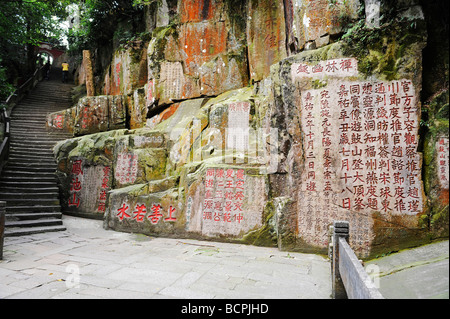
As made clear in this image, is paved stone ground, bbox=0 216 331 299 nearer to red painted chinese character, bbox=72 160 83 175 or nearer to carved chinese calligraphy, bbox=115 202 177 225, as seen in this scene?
carved chinese calligraphy, bbox=115 202 177 225

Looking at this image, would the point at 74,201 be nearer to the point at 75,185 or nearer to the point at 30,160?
the point at 75,185

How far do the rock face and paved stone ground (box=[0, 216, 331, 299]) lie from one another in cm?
76

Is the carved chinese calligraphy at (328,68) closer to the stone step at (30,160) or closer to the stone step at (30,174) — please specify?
the stone step at (30,174)

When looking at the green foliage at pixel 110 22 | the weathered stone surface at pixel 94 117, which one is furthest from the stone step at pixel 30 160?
the green foliage at pixel 110 22

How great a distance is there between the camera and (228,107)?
7965mm

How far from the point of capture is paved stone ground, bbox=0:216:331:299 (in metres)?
3.33

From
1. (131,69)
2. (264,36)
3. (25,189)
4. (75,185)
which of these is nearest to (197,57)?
(264,36)

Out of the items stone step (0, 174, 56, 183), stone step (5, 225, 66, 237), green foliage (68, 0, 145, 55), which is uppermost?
green foliage (68, 0, 145, 55)

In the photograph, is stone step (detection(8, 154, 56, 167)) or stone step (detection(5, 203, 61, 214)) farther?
stone step (detection(8, 154, 56, 167))

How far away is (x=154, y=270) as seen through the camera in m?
4.18

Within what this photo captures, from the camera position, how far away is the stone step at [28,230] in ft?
21.3

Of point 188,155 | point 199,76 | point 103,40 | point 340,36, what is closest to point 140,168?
point 188,155

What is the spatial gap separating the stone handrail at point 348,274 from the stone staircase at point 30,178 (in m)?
7.04

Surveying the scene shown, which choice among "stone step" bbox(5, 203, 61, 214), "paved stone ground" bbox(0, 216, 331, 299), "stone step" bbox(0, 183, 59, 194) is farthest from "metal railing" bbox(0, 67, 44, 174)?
"paved stone ground" bbox(0, 216, 331, 299)
